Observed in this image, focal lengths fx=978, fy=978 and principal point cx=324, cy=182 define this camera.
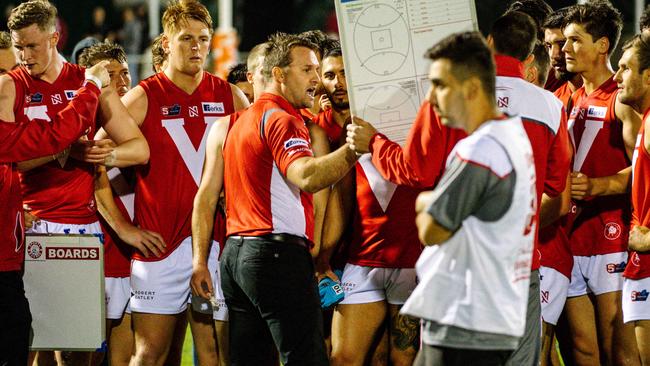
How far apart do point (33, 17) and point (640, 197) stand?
12.5 feet

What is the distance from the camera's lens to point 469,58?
3.84m

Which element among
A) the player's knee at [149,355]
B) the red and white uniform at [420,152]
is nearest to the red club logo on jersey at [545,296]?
the red and white uniform at [420,152]

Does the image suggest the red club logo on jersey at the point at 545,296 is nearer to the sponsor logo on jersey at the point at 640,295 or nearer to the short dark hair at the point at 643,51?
the sponsor logo on jersey at the point at 640,295

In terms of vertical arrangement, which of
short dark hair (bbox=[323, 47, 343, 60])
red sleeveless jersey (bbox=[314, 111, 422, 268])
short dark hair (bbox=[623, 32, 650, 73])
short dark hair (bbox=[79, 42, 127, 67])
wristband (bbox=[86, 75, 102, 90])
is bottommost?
red sleeveless jersey (bbox=[314, 111, 422, 268])

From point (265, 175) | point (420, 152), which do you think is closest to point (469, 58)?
point (420, 152)

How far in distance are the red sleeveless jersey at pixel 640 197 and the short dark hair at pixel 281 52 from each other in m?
1.96

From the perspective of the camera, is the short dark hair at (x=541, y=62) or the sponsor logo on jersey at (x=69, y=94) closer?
the short dark hair at (x=541, y=62)

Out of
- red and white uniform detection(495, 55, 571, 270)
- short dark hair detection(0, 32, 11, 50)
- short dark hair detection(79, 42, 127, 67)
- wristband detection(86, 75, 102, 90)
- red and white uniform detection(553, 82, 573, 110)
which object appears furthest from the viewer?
short dark hair detection(0, 32, 11, 50)

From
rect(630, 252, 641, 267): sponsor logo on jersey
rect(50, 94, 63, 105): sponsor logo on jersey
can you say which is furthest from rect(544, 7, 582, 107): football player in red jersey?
rect(50, 94, 63, 105): sponsor logo on jersey

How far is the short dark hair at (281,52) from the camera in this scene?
539 cm

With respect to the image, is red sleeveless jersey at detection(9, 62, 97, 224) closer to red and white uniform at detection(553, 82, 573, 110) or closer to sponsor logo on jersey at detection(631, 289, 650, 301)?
red and white uniform at detection(553, 82, 573, 110)

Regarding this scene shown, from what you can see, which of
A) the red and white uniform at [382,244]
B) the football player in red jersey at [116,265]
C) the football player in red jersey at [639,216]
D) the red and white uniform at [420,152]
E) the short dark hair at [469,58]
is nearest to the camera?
the short dark hair at [469,58]

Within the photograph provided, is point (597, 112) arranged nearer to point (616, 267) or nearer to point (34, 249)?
point (616, 267)

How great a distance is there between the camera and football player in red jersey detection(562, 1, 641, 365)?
6.18 meters
